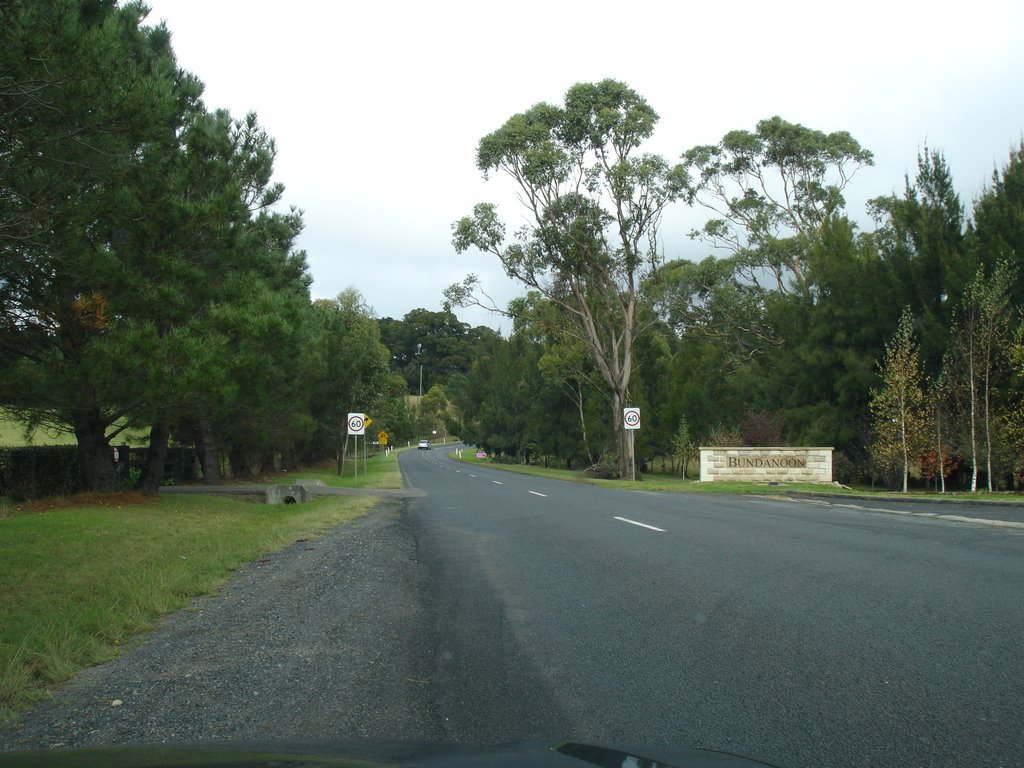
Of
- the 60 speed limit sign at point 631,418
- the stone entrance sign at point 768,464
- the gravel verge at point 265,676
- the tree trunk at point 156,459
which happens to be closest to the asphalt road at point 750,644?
the gravel verge at point 265,676

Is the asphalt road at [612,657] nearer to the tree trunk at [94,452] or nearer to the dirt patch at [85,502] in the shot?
the dirt patch at [85,502]

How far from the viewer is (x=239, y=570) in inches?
448

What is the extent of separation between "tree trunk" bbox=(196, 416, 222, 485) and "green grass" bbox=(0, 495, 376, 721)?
9.14 meters

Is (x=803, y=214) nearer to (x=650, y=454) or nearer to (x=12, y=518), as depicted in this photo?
(x=650, y=454)

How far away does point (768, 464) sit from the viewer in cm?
3188

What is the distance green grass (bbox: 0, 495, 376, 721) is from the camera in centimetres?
670

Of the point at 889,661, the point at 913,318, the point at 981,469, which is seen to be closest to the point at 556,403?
the point at 913,318

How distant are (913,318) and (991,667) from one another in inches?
1213

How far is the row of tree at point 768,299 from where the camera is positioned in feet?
95.1

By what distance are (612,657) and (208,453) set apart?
2727cm

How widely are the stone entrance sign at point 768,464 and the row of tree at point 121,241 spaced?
54.9ft

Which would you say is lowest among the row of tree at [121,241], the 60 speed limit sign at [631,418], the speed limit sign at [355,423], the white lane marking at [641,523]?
the white lane marking at [641,523]

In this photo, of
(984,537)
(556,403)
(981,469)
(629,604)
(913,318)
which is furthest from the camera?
(556,403)

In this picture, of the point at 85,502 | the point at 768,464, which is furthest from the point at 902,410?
the point at 85,502
